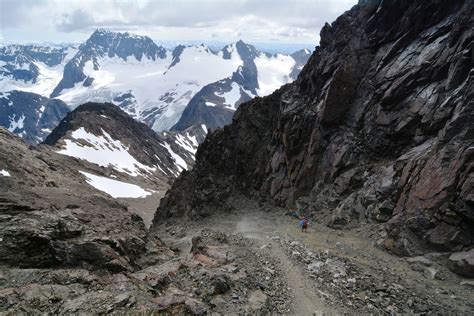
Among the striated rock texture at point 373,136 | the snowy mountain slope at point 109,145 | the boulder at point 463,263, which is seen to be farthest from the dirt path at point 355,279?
the snowy mountain slope at point 109,145

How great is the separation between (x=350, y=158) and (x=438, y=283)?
59.7ft

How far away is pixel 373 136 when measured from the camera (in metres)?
36.7

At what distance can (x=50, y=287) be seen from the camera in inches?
739

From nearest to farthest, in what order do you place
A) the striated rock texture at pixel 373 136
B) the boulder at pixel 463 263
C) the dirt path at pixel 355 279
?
the dirt path at pixel 355 279 → the boulder at pixel 463 263 → the striated rock texture at pixel 373 136

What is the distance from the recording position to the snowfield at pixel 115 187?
368ft

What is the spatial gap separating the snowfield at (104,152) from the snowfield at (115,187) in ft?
61.2

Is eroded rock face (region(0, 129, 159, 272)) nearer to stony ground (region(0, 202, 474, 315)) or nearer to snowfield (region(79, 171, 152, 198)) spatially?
stony ground (region(0, 202, 474, 315))

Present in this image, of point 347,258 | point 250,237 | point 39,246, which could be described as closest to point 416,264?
point 347,258

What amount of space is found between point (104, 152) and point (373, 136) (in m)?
135

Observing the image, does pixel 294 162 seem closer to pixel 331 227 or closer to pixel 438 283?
pixel 331 227

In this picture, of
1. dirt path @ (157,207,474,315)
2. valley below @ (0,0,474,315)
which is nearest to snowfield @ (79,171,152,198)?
valley below @ (0,0,474,315)

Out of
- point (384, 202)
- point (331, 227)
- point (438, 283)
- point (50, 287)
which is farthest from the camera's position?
point (331, 227)

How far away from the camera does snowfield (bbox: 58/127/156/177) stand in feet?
454

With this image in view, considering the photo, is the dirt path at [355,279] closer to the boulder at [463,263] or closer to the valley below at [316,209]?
the valley below at [316,209]
